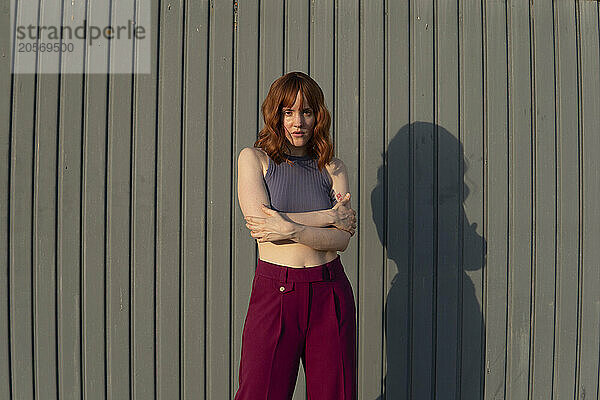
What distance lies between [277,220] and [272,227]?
0.04 metres

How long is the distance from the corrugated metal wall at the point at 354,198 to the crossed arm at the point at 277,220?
0.68 m

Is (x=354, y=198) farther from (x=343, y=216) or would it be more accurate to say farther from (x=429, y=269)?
(x=343, y=216)

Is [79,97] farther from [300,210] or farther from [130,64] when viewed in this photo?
[300,210]

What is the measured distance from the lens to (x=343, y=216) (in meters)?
2.08

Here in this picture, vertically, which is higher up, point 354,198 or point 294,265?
point 354,198

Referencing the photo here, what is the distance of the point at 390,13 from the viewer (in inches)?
112

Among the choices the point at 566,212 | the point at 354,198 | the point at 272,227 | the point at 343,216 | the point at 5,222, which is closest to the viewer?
the point at 272,227

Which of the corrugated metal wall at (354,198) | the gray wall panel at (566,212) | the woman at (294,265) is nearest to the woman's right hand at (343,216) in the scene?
the woman at (294,265)

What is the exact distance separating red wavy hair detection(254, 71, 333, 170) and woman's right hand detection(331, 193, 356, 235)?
0.20m

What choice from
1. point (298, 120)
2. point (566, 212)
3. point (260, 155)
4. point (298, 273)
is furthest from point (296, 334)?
point (566, 212)

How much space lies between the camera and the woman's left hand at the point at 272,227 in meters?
1.95

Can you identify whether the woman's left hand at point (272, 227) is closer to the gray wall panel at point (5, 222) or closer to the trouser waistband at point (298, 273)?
the trouser waistband at point (298, 273)

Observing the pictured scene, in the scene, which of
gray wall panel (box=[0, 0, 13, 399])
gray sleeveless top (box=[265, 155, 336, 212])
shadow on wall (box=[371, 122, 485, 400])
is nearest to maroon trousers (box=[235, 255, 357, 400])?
gray sleeveless top (box=[265, 155, 336, 212])

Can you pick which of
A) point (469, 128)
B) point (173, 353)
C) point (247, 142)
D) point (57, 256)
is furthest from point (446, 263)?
point (57, 256)
